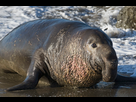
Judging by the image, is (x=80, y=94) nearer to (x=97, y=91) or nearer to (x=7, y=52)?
(x=97, y=91)

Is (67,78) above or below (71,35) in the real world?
below

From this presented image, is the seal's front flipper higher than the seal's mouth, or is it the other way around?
the seal's mouth

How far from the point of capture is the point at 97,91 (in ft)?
11.2

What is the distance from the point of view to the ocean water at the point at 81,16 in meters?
8.44

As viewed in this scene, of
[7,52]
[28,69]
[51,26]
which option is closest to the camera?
[28,69]

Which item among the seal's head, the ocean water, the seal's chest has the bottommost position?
the ocean water

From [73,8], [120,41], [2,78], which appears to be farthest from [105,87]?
[73,8]

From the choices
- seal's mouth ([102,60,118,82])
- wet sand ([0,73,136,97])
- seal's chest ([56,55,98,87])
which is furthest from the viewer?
seal's chest ([56,55,98,87])

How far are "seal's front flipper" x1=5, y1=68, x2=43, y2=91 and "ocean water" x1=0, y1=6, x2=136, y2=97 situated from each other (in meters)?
3.48

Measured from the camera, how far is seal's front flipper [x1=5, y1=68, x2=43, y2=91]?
135 inches

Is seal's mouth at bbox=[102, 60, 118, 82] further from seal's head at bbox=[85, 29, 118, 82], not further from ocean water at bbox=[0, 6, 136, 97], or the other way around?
ocean water at bbox=[0, 6, 136, 97]

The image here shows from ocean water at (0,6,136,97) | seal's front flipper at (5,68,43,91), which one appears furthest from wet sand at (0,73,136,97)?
ocean water at (0,6,136,97)

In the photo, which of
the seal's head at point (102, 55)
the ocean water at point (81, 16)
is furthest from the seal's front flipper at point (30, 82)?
the ocean water at point (81, 16)

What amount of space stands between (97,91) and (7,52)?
2089 millimetres
